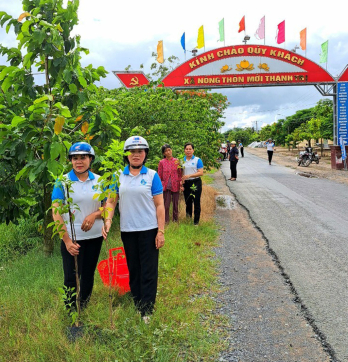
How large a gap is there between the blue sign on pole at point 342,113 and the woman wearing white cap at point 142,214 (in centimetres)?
1760

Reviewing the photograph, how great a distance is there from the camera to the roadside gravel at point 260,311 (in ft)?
9.46

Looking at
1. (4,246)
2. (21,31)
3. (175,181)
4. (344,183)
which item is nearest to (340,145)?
(344,183)

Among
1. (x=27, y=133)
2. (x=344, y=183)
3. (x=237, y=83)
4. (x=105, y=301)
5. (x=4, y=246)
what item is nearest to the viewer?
(x=27, y=133)

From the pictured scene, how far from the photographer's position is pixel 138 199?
3297 millimetres

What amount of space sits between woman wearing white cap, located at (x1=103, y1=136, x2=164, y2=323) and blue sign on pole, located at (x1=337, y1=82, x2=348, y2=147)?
57.7 ft

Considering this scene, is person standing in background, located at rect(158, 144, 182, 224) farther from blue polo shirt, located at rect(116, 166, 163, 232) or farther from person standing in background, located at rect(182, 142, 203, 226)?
blue polo shirt, located at rect(116, 166, 163, 232)

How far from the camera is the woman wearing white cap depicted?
329 cm

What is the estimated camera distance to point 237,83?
58.9ft

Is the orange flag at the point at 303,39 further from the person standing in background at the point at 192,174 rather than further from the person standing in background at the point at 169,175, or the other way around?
the person standing in background at the point at 169,175

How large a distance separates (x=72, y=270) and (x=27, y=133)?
1288 millimetres

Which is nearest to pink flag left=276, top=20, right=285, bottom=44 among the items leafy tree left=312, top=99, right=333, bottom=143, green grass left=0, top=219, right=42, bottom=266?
green grass left=0, top=219, right=42, bottom=266

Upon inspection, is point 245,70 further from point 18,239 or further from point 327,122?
point 327,122

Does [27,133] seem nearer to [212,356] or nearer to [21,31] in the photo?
[21,31]

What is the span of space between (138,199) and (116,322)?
1117 millimetres
